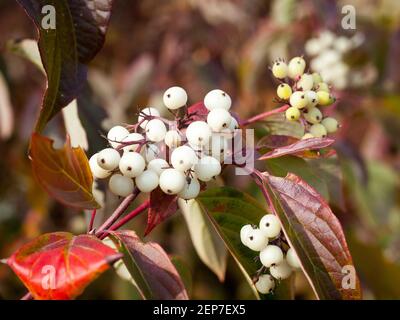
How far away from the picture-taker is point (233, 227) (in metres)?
0.74

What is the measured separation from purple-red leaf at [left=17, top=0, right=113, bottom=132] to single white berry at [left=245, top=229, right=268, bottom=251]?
27 cm

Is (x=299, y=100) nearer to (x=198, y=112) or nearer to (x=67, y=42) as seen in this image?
(x=198, y=112)

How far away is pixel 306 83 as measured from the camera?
0.73 m

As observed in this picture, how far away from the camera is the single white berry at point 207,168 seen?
62 centimetres

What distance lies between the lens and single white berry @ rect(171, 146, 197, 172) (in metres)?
0.60

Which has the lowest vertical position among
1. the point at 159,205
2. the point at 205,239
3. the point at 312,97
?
the point at 205,239

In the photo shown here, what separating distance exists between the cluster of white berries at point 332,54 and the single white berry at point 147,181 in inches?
37.2

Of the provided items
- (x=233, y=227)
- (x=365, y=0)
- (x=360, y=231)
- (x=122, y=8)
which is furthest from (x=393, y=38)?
(x=233, y=227)

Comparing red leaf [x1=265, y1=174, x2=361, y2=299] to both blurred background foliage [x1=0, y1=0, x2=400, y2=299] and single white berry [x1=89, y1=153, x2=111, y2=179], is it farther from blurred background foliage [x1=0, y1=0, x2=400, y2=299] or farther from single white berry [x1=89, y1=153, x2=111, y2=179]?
blurred background foliage [x1=0, y1=0, x2=400, y2=299]

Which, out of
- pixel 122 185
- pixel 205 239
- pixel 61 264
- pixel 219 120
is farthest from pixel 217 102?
pixel 205 239

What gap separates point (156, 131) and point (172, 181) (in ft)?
0.22

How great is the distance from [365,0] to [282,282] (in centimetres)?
158

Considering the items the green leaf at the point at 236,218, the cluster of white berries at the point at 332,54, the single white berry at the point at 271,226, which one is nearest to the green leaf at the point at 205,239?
the green leaf at the point at 236,218

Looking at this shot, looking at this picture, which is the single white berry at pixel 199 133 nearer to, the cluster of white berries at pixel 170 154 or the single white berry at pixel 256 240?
the cluster of white berries at pixel 170 154
